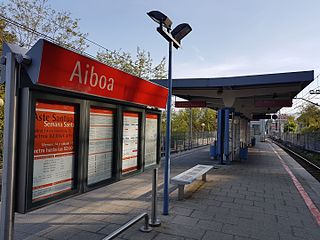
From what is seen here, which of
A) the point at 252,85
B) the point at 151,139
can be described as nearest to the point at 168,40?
the point at 151,139

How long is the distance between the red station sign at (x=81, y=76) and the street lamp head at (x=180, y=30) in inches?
48.8

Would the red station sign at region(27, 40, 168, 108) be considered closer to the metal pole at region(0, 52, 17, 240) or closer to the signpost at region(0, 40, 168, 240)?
the signpost at region(0, 40, 168, 240)

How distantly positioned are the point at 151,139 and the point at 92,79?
207 centimetres

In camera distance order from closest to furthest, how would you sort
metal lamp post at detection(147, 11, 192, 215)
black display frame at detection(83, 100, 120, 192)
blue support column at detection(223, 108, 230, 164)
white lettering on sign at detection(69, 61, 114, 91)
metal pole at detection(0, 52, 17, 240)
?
1. metal pole at detection(0, 52, 17, 240)
2. white lettering on sign at detection(69, 61, 114, 91)
3. black display frame at detection(83, 100, 120, 192)
4. metal lamp post at detection(147, 11, 192, 215)
5. blue support column at detection(223, 108, 230, 164)

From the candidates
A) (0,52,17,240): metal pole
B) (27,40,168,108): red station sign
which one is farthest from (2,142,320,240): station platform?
(27,40,168,108): red station sign

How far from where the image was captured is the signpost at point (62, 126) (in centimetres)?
205

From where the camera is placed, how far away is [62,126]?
2.54 metres

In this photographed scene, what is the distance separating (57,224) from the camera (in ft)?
13.1

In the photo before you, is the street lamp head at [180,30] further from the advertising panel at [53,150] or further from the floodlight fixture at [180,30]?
the advertising panel at [53,150]

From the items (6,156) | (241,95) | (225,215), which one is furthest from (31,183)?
(241,95)

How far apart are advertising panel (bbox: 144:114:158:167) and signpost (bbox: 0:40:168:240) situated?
1.54 feet

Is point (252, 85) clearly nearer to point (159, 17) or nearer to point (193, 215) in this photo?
point (193, 215)

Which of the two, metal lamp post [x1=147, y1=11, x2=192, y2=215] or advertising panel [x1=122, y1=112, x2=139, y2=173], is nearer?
advertising panel [x1=122, y1=112, x2=139, y2=173]

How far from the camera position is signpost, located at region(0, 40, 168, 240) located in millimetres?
2055
